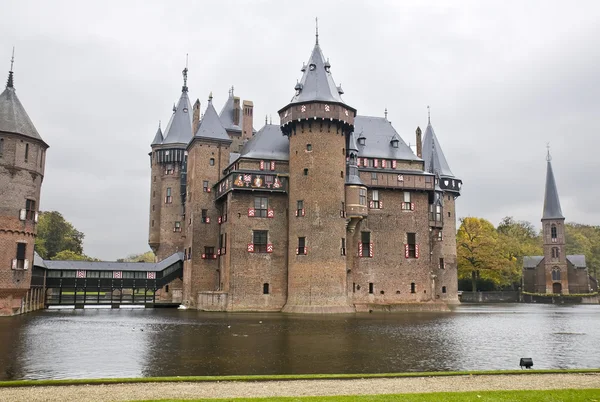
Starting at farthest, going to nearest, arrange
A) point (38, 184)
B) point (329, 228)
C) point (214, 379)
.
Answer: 1. point (329, 228)
2. point (38, 184)
3. point (214, 379)

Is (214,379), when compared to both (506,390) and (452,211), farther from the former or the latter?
(452,211)

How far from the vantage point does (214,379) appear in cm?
1330

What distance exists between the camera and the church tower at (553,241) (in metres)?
85.2

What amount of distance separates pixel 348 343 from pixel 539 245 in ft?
307

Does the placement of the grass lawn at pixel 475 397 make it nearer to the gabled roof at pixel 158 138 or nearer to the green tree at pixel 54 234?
the gabled roof at pixel 158 138

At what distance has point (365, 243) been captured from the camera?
47562 millimetres

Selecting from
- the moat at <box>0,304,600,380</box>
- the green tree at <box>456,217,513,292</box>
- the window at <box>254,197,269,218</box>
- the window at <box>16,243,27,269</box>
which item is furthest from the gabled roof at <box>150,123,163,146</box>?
the green tree at <box>456,217,513,292</box>

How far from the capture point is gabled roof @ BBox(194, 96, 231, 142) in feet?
163

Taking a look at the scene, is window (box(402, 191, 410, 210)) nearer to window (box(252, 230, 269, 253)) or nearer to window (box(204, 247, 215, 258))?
window (box(252, 230, 269, 253))

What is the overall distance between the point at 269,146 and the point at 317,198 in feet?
25.0

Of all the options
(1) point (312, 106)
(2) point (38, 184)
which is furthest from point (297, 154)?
(2) point (38, 184)

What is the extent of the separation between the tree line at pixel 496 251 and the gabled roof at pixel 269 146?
119ft

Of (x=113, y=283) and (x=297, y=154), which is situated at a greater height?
(x=297, y=154)

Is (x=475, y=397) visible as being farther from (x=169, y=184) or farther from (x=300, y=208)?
(x=169, y=184)
